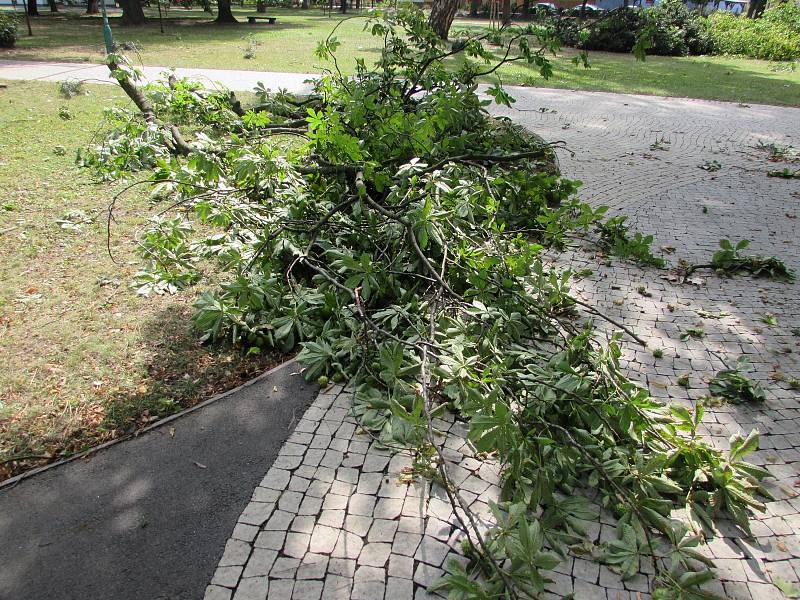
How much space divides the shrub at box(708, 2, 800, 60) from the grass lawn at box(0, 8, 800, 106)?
55.4 inches

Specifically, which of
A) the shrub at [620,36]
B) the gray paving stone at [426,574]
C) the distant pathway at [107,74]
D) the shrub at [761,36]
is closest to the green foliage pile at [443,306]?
the gray paving stone at [426,574]

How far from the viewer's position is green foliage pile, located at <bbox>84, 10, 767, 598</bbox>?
2.60 meters

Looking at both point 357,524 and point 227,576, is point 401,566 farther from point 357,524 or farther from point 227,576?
point 227,576

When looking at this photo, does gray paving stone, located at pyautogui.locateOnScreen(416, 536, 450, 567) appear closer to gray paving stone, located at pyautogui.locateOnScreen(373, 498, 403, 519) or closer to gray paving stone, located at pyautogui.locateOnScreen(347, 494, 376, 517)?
gray paving stone, located at pyautogui.locateOnScreen(373, 498, 403, 519)

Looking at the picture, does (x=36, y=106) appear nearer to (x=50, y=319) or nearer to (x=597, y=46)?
(x=50, y=319)

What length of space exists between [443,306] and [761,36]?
2854cm

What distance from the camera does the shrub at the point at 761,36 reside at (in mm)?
23406

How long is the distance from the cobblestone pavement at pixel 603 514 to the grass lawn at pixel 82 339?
94 cm

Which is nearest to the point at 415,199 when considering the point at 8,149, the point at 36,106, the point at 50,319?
the point at 50,319

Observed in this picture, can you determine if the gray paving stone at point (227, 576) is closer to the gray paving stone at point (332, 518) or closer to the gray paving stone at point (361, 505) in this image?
the gray paving stone at point (332, 518)

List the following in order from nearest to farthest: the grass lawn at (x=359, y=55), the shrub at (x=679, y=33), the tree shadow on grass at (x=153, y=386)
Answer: the tree shadow on grass at (x=153, y=386), the grass lawn at (x=359, y=55), the shrub at (x=679, y=33)

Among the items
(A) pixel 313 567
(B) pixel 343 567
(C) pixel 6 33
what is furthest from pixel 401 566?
(C) pixel 6 33

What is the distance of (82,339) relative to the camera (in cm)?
385

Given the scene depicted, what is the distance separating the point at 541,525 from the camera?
257 centimetres
